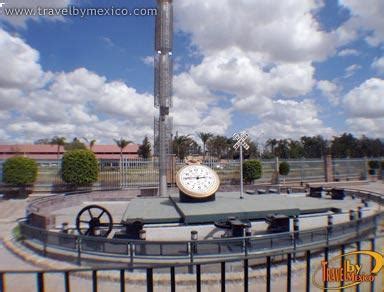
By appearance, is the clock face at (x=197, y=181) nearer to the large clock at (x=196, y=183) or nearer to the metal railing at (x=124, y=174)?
the large clock at (x=196, y=183)

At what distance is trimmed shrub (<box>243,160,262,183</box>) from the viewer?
2409cm

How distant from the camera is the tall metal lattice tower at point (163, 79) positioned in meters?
18.7

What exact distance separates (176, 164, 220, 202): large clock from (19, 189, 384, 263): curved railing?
16.3 feet

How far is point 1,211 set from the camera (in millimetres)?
16109

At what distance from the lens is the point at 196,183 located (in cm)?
1291

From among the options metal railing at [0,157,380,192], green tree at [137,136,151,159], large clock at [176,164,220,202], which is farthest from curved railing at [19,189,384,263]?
green tree at [137,136,151,159]

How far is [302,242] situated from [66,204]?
1232 cm

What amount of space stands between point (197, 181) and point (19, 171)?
1299cm

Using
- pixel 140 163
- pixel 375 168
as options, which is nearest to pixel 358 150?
pixel 375 168

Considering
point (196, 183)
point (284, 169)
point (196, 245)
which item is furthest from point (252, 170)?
point (196, 245)

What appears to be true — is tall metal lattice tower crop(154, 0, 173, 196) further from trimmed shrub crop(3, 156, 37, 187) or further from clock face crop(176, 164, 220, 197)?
trimmed shrub crop(3, 156, 37, 187)

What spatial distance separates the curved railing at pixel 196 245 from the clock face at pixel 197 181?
498 centimetres

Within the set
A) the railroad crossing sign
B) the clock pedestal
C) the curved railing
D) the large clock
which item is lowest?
the curved railing

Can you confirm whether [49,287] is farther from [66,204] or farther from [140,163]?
[140,163]
